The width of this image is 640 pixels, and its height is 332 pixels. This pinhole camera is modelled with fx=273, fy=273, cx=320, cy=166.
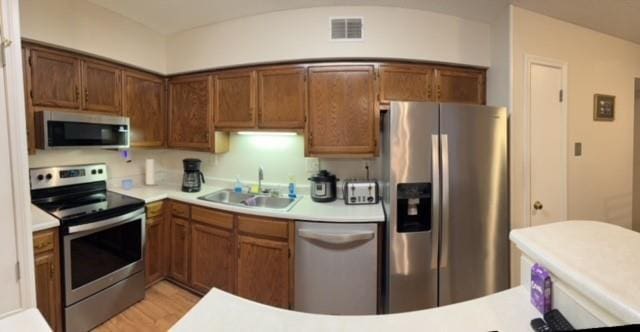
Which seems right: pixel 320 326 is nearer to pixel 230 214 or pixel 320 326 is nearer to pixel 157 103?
pixel 230 214

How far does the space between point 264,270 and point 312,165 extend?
1050 millimetres

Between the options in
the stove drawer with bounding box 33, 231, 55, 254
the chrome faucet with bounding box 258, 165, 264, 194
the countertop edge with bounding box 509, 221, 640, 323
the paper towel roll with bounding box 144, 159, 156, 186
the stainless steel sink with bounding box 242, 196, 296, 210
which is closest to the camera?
the countertop edge with bounding box 509, 221, 640, 323

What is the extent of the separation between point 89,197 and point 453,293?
9.95ft

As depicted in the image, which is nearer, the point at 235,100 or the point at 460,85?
the point at 460,85

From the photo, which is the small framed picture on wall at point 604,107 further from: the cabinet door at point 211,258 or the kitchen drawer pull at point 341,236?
the cabinet door at point 211,258

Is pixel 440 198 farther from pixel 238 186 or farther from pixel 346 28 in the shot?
pixel 238 186

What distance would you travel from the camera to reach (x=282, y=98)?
2.38 meters

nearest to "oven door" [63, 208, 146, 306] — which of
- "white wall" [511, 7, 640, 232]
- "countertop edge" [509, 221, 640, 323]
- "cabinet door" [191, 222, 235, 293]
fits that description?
"cabinet door" [191, 222, 235, 293]

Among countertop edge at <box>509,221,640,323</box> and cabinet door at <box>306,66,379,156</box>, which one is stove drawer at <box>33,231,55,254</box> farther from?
countertop edge at <box>509,221,640,323</box>

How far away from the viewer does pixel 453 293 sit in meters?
1.94

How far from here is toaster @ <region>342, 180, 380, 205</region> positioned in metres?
2.31

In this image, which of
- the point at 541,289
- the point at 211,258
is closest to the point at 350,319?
the point at 541,289

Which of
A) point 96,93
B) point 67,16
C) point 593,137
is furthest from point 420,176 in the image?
point 67,16

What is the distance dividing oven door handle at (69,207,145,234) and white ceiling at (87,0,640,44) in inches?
66.4
